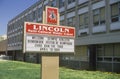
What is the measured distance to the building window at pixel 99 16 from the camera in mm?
31523

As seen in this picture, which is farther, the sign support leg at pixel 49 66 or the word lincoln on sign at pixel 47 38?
the sign support leg at pixel 49 66

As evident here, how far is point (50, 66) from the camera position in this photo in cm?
991

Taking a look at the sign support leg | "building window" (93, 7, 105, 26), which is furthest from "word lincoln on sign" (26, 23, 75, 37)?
"building window" (93, 7, 105, 26)

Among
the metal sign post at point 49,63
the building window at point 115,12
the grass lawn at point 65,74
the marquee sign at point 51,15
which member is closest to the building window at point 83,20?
the building window at point 115,12

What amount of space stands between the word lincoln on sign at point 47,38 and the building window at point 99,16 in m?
21.5

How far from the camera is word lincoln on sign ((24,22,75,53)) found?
30.8 feet

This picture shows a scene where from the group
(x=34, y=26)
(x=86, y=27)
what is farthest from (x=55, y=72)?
(x=86, y=27)

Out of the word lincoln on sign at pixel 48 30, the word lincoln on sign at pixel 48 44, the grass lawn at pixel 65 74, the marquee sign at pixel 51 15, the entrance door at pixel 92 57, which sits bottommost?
the grass lawn at pixel 65 74

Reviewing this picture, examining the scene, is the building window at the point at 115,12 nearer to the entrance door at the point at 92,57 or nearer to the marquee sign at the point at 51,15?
the entrance door at the point at 92,57

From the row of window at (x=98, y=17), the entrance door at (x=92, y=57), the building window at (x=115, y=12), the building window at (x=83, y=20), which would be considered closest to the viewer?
the building window at (x=115, y=12)

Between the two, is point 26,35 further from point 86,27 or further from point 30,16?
point 30,16

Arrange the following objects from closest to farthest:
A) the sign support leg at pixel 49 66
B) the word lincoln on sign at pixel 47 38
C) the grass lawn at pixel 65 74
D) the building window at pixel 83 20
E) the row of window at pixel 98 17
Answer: the word lincoln on sign at pixel 47 38, the sign support leg at pixel 49 66, the grass lawn at pixel 65 74, the row of window at pixel 98 17, the building window at pixel 83 20

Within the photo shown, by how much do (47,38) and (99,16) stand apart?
23.0 metres

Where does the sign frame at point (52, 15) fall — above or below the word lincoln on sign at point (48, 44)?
above
